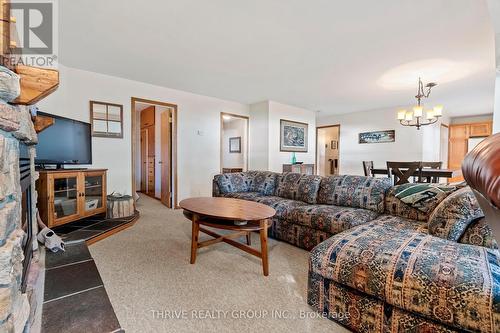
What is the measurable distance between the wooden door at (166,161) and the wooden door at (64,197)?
1.76 m

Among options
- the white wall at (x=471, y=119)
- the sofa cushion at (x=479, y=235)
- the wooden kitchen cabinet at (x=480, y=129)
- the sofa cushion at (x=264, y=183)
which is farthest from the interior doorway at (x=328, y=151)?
the sofa cushion at (x=479, y=235)

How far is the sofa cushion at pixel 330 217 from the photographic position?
2.21 meters


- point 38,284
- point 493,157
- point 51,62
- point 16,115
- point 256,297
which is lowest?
point 256,297

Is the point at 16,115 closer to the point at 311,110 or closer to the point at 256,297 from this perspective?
the point at 256,297

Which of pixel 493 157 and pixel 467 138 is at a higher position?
pixel 467 138

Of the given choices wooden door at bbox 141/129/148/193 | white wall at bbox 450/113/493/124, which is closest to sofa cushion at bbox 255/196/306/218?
wooden door at bbox 141/129/148/193

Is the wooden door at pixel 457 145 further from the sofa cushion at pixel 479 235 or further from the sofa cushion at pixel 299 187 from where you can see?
the sofa cushion at pixel 479 235

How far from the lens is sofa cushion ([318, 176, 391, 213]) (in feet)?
8.17

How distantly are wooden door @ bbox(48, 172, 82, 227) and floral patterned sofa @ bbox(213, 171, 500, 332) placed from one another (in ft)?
9.15

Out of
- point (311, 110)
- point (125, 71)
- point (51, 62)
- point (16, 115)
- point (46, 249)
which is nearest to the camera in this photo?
point (16, 115)

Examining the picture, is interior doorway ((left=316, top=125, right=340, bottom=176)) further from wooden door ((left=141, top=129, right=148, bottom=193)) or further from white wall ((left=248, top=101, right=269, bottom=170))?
wooden door ((left=141, top=129, right=148, bottom=193))

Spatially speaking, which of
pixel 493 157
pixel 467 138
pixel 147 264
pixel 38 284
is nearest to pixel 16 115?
pixel 38 284

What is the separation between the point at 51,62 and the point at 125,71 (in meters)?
0.86

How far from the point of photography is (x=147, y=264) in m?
2.10
